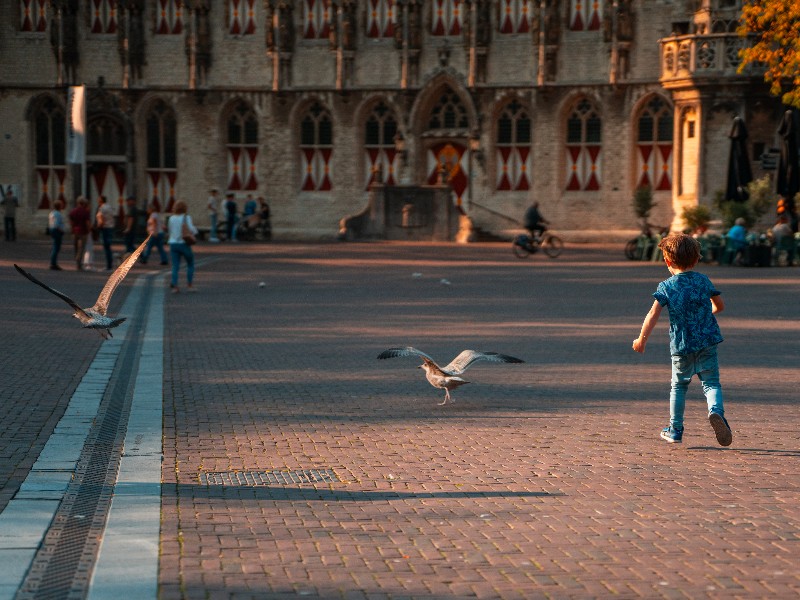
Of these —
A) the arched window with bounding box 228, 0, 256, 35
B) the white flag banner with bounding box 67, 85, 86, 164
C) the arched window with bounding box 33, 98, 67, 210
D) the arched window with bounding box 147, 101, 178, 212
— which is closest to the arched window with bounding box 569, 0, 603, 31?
the arched window with bounding box 228, 0, 256, 35

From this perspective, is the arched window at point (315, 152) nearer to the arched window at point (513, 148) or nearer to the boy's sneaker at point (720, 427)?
the arched window at point (513, 148)

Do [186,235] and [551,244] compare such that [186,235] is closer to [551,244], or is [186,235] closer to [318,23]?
[551,244]

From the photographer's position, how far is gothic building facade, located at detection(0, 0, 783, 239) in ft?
139

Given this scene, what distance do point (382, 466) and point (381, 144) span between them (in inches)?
1481

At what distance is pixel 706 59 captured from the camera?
36094 mm

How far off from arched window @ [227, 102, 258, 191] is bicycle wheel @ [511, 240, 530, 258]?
12.9 m

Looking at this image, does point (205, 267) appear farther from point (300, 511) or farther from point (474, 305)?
point (300, 511)

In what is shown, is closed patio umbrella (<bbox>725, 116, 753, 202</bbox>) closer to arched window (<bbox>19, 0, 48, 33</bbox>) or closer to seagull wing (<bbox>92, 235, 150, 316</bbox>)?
seagull wing (<bbox>92, 235, 150, 316</bbox>)

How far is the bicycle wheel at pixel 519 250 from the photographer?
33781mm

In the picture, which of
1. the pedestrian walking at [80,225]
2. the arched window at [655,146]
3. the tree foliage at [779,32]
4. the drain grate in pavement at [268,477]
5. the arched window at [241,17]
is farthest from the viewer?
the arched window at [241,17]

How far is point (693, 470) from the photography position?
7.88 m

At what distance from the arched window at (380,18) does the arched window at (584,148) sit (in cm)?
634

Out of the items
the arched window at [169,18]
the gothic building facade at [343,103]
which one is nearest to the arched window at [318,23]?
the gothic building facade at [343,103]

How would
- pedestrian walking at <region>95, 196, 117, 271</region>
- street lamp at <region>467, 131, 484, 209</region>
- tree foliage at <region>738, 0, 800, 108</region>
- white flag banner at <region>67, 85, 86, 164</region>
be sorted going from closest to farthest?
1. tree foliage at <region>738, 0, 800, 108</region>
2. pedestrian walking at <region>95, 196, 117, 271</region>
3. white flag banner at <region>67, 85, 86, 164</region>
4. street lamp at <region>467, 131, 484, 209</region>
